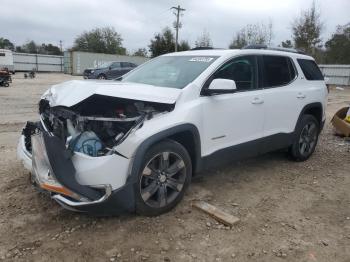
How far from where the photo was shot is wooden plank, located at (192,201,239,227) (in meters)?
3.71

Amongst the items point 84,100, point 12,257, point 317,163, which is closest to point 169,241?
point 12,257

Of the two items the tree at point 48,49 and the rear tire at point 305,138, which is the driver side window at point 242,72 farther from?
the tree at point 48,49

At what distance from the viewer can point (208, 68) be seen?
4.20 meters

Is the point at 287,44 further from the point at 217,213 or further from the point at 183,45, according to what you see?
the point at 217,213

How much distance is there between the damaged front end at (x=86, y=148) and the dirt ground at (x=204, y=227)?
439 mm

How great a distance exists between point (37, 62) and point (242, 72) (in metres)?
42.7

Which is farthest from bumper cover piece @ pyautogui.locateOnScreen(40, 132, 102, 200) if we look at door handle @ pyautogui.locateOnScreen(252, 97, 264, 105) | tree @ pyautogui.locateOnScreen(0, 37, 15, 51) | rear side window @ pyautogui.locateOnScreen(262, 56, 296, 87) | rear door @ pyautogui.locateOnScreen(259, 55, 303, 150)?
tree @ pyautogui.locateOnScreen(0, 37, 15, 51)

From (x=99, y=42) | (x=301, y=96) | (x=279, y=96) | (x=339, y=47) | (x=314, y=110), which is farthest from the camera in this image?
(x=99, y=42)

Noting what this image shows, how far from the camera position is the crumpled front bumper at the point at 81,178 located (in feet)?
10.5

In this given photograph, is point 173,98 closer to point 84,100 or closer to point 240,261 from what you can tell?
point 84,100

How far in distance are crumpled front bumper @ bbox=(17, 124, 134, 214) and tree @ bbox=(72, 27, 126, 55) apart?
62726mm

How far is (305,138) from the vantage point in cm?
595

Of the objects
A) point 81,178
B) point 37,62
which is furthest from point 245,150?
point 37,62

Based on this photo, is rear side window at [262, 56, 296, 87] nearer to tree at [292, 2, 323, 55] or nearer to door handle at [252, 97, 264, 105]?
door handle at [252, 97, 264, 105]
